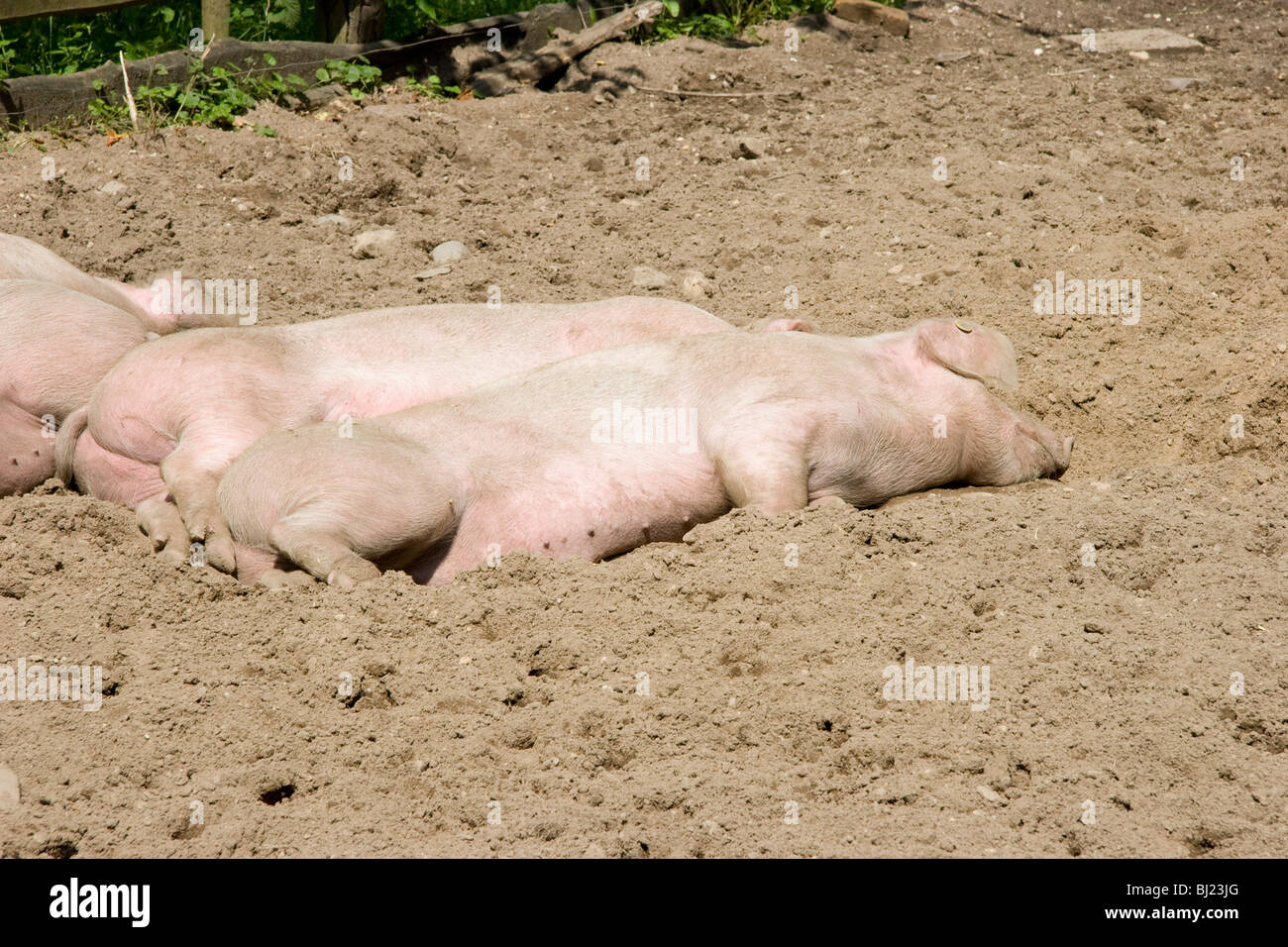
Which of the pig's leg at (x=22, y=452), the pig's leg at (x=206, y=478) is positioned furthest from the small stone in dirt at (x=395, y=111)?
the pig's leg at (x=206, y=478)

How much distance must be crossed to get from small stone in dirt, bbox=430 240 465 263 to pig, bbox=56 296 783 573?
125 centimetres

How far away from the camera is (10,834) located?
245 centimetres

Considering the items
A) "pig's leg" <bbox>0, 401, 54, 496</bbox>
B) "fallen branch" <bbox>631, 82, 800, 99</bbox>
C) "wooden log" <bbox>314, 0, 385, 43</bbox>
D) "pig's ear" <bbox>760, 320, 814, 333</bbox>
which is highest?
"wooden log" <bbox>314, 0, 385, 43</bbox>

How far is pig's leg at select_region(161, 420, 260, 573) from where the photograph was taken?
141 inches

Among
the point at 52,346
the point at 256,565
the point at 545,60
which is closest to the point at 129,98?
the point at 545,60

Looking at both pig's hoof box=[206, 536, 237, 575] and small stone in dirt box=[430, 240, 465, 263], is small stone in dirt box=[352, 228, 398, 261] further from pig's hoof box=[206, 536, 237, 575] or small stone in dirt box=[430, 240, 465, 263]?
pig's hoof box=[206, 536, 237, 575]

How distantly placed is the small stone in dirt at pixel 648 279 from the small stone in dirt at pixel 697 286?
0.28 feet

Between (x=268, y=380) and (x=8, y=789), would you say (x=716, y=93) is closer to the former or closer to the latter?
(x=268, y=380)

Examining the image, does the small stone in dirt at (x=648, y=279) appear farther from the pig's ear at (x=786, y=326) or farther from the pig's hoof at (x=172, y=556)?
the pig's hoof at (x=172, y=556)

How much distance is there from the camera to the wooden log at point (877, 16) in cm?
873

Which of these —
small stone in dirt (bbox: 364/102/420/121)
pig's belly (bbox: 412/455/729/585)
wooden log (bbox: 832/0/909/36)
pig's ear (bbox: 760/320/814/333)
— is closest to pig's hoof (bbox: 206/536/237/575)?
pig's belly (bbox: 412/455/729/585)

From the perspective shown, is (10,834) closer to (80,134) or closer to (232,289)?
(232,289)

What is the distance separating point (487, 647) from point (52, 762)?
0.99 meters

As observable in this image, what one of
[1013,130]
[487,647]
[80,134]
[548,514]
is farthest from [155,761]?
[1013,130]
